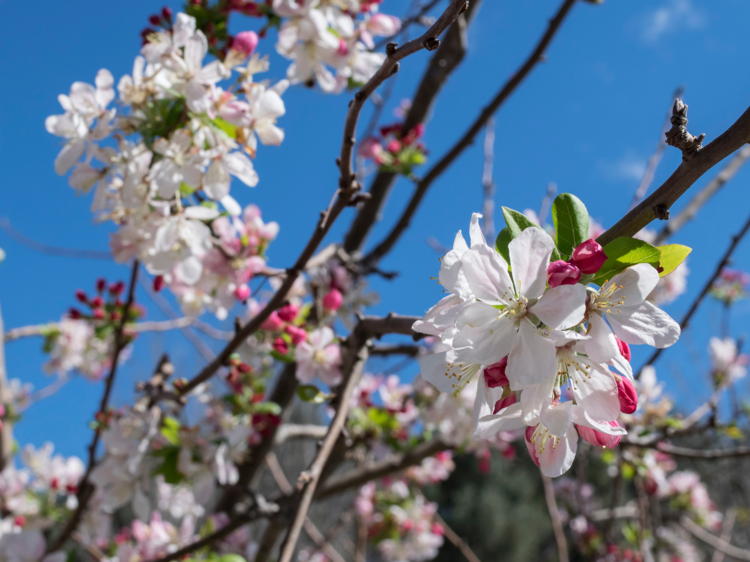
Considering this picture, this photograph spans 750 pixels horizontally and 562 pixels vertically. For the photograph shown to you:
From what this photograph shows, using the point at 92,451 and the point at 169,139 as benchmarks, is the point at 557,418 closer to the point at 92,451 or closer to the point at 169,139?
the point at 169,139

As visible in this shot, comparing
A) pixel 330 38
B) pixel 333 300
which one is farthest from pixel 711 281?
pixel 330 38

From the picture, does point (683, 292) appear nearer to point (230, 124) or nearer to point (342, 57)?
point (342, 57)

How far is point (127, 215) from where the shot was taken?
1.52 metres

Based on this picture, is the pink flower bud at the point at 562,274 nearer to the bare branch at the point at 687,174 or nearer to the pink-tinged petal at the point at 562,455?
the bare branch at the point at 687,174

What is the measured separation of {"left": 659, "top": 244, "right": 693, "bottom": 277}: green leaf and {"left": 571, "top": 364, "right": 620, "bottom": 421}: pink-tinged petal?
→ 0.16 m

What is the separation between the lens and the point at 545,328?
29.8 inches

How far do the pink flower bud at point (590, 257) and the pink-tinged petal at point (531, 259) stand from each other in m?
0.04

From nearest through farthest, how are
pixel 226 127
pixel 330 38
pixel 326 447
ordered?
1. pixel 326 447
2. pixel 226 127
3. pixel 330 38

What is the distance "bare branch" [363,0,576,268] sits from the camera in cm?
257

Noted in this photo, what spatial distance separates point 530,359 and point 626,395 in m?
Result: 0.16

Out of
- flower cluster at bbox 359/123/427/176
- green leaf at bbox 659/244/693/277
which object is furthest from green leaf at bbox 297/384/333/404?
flower cluster at bbox 359/123/427/176

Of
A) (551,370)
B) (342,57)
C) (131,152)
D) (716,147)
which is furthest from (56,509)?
(716,147)

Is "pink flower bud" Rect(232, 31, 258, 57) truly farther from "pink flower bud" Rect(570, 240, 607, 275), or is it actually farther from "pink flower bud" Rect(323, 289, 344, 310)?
"pink flower bud" Rect(570, 240, 607, 275)

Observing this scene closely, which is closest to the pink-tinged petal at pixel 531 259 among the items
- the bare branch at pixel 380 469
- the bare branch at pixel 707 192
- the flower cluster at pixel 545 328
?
the flower cluster at pixel 545 328
